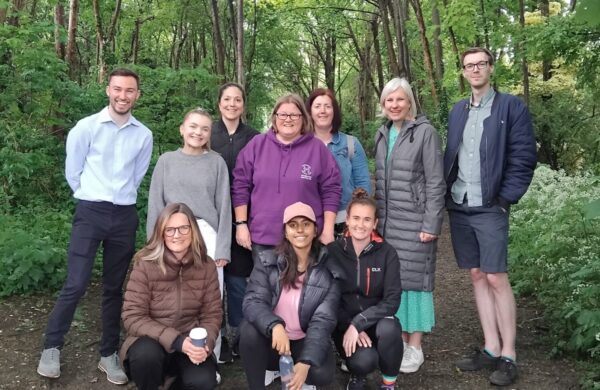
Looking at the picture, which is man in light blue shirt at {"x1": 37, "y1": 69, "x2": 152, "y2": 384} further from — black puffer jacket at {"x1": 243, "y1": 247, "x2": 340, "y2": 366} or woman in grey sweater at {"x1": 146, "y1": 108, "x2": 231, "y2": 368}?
black puffer jacket at {"x1": 243, "y1": 247, "x2": 340, "y2": 366}

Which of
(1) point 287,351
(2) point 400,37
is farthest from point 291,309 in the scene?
(2) point 400,37

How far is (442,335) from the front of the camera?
4992 mm

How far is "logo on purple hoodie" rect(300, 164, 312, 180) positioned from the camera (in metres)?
3.84

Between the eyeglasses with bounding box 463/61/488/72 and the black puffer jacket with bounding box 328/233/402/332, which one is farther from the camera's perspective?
the eyeglasses with bounding box 463/61/488/72

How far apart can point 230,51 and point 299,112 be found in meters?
17.7

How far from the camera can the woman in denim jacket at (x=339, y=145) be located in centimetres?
420

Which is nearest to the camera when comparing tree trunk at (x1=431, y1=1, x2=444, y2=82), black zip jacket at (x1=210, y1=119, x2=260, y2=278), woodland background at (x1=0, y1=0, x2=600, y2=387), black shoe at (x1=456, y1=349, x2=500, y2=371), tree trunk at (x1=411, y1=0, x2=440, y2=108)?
black shoe at (x1=456, y1=349, x2=500, y2=371)

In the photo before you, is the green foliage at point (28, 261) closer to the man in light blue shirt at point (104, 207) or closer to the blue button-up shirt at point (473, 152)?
the man in light blue shirt at point (104, 207)

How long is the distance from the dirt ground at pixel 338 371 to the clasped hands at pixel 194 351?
84 cm

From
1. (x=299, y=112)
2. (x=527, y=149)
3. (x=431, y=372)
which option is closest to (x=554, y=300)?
(x=431, y=372)

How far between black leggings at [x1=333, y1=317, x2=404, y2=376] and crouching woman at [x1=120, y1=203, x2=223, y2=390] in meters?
0.94

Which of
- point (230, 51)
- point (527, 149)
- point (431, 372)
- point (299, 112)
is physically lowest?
point (431, 372)

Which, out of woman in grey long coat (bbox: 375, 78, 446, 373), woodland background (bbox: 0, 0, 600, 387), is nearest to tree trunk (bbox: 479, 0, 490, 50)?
woodland background (bbox: 0, 0, 600, 387)

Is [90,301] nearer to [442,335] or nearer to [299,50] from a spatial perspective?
[442,335]
